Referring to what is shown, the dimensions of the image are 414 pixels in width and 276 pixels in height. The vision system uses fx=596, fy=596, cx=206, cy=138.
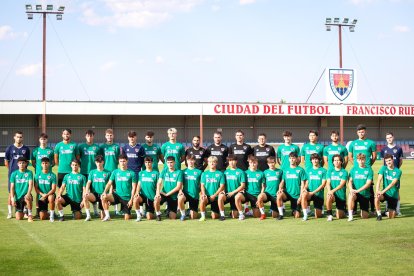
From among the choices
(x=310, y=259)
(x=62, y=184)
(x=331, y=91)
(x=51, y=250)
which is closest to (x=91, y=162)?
(x=62, y=184)

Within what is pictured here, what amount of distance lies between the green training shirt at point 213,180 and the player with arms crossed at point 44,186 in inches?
112

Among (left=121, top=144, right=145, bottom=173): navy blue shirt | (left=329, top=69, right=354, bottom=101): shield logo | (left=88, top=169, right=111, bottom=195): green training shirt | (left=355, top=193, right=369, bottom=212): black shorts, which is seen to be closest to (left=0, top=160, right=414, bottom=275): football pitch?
(left=355, top=193, right=369, bottom=212): black shorts

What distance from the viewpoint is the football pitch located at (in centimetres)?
652

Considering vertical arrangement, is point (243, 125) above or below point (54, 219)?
above

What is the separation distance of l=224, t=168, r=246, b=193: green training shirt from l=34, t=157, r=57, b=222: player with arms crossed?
3.27 m

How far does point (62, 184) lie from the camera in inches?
449

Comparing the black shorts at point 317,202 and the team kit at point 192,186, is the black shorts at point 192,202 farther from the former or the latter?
the black shorts at point 317,202

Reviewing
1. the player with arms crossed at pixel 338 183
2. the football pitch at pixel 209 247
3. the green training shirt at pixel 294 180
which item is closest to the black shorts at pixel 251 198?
the football pitch at pixel 209 247

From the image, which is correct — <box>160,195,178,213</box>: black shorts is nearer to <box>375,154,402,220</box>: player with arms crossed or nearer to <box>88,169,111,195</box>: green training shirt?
<box>88,169,111,195</box>: green training shirt

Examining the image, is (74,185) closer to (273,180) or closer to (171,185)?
(171,185)

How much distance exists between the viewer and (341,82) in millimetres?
41062

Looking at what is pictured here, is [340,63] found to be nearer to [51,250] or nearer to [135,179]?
[135,179]

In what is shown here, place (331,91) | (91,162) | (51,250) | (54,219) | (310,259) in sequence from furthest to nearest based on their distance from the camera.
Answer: (331,91), (91,162), (54,219), (51,250), (310,259)

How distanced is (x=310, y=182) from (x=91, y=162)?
4.30m
